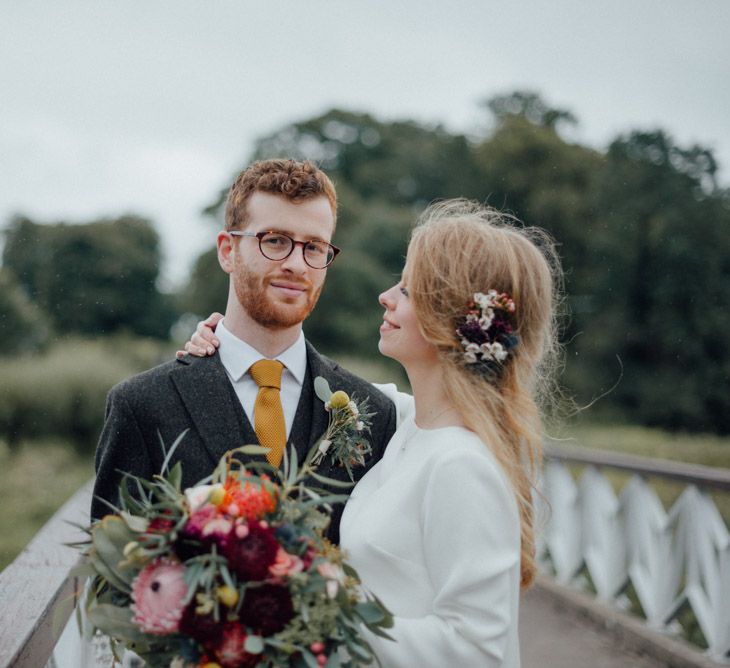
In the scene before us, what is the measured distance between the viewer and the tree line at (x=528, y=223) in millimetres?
29453

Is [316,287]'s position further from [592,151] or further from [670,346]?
[592,151]

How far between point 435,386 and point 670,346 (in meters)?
29.5

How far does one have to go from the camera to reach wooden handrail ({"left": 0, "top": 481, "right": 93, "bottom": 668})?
2266 millimetres

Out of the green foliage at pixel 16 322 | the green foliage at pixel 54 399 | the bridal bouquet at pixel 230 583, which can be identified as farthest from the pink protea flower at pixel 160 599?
the green foliage at pixel 16 322

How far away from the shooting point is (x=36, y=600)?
264 centimetres

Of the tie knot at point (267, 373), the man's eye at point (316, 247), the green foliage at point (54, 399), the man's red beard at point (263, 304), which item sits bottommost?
the green foliage at point (54, 399)

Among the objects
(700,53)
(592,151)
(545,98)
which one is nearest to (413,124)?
(545,98)

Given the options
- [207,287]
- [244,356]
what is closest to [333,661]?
[244,356]

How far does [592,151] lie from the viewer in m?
38.6

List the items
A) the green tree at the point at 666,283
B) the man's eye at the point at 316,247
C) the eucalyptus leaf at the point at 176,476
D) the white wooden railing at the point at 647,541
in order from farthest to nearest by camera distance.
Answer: the green tree at the point at 666,283
the white wooden railing at the point at 647,541
the man's eye at the point at 316,247
the eucalyptus leaf at the point at 176,476

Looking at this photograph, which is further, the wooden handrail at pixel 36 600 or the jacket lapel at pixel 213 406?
the jacket lapel at pixel 213 406

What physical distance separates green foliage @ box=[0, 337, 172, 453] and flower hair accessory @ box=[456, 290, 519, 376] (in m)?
14.7

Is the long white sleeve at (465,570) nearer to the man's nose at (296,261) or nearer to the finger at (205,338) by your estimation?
the man's nose at (296,261)

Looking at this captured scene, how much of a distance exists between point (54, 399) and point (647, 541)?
12610 millimetres
